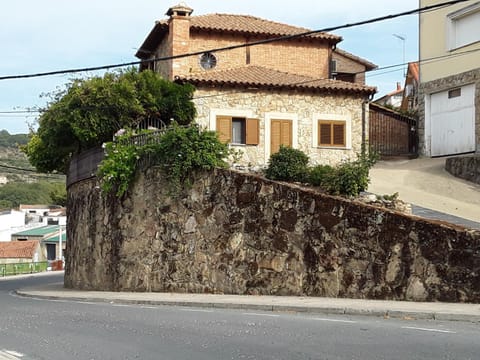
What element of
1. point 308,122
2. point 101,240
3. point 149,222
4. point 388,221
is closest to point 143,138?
point 149,222

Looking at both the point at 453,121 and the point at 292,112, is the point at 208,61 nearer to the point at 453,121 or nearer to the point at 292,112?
the point at 292,112

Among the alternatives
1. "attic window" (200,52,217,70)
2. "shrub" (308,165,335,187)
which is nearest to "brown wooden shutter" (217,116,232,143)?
"attic window" (200,52,217,70)

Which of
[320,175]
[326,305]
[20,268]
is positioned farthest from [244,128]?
[20,268]

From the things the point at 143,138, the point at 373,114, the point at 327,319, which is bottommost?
the point at 327,319

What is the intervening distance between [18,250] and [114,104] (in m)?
53.4

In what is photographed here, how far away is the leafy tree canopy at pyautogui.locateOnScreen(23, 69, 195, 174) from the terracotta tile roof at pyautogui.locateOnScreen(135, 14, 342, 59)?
4771mm

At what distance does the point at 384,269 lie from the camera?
18219 millimetres

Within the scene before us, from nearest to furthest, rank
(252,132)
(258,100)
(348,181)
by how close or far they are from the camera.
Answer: (348,181) < (252,132) < (258,100)

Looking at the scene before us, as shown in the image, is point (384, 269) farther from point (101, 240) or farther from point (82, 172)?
point (82, 172)

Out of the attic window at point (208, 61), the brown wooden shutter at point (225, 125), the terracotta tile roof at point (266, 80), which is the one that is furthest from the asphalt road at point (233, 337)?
the attic window at point (208, 61)

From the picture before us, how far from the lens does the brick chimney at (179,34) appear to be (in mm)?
32122

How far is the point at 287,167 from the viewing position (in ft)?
74.3

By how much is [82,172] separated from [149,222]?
6.74 meters

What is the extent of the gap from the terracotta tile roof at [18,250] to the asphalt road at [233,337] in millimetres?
63835
